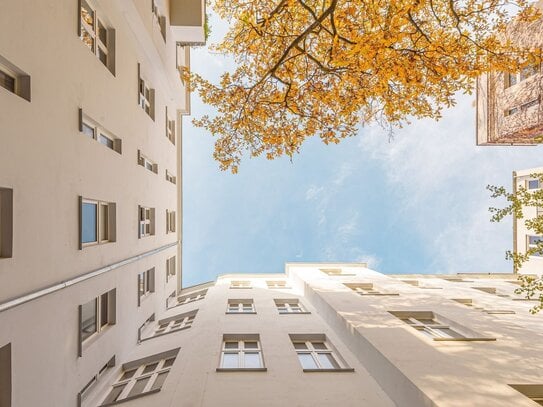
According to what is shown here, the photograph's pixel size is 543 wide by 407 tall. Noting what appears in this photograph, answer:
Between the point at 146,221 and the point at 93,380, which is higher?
the point at 146,221

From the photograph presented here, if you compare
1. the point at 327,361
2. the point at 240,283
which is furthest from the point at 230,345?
the point at 240,283

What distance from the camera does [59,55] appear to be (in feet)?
22.1

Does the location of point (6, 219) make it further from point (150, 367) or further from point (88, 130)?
point (150, 367)

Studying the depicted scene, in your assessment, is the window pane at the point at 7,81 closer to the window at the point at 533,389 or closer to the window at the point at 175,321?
the window at the point at 175,321

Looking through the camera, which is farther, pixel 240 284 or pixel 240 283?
pixel 240 283

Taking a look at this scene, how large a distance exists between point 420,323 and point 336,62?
940 centimetres

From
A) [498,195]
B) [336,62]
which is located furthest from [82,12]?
[498,195]

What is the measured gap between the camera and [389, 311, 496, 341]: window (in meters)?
9.49

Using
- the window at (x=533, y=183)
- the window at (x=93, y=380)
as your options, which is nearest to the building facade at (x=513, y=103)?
the window at (x=533, y=183)

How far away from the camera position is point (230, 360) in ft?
31.5

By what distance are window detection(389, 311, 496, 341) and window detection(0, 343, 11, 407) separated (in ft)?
32.1

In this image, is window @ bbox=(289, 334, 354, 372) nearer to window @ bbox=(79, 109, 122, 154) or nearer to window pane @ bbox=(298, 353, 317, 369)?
window pane @ bbox=(298, 353, 317, 369)

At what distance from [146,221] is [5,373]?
871 centimetres

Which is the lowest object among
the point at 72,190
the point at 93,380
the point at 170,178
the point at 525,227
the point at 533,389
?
the point at 93,380
